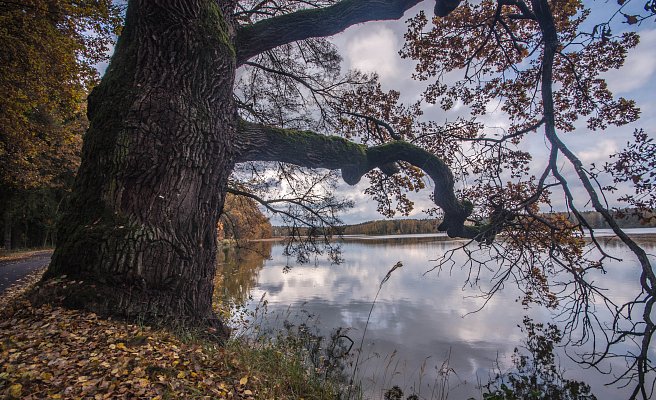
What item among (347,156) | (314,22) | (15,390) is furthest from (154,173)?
(314,22)

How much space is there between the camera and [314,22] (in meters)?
4.27

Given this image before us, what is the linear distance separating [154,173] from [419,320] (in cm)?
893

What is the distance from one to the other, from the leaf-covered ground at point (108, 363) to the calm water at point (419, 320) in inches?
66.0

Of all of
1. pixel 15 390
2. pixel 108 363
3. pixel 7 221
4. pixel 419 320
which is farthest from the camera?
pixel 7 221

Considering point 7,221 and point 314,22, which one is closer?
point 314,22

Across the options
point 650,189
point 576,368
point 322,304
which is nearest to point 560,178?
point 650,189

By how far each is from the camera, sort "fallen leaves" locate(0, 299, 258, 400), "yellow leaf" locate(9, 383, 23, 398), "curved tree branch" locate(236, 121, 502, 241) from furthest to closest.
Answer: "curved tree branch" locate(236, 121, 502, 241)
"fallen leaves" locate(0, 299, 258, 400)
"yellow leaf" locate(9, 383, 23, 398)

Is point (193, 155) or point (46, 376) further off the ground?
point (193, 155)

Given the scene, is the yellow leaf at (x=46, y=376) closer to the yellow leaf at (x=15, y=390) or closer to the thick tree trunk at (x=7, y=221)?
the yellow leaf at (x=15, y=390)

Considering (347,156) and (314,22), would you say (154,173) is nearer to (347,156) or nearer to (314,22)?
(347,156)

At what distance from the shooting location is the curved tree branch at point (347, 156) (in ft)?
14.4

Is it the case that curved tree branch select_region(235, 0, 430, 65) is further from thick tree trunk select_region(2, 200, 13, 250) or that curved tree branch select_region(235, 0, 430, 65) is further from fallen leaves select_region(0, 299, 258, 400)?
thick tree trunk select_region(2, 200, 13, 250)

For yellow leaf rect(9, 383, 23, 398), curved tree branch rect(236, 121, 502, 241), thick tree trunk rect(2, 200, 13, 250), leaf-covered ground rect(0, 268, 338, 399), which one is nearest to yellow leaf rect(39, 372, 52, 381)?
leaf-covered ground rect(0, 268, 338, 399)

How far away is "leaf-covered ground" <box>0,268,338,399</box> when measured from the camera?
6.30 ft
